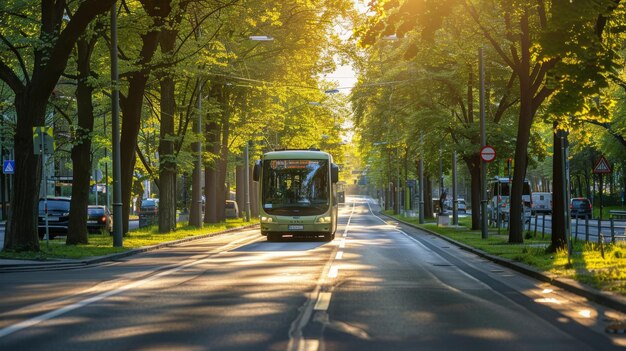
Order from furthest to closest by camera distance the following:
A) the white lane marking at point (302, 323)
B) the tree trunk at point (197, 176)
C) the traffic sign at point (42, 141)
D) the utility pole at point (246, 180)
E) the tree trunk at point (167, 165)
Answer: the utility pole at point (246, 180)
the tree trunk at point (197, 176)
the tree trunk at point (167, 165)
the traffic sign at point (42, 141)
the white lane marking at point (302, 323)

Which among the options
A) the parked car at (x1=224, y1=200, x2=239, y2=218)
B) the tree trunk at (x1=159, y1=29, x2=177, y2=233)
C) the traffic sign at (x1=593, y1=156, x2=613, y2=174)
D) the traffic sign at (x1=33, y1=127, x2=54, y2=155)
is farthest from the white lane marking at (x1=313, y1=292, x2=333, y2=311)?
the parked car at (x1=224, y1=200, x2=239, y2=218)

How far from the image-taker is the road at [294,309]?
27.6 feet

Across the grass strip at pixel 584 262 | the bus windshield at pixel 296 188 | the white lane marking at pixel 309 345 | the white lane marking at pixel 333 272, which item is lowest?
the white lane marking at pixel 333 272

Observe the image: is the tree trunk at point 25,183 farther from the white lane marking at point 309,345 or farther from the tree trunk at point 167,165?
the white lane marking at point 309,345

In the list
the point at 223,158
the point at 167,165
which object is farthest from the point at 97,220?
the point at 223,158

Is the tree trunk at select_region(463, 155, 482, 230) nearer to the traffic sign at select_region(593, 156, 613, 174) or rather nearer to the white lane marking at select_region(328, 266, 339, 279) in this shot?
the traffic sign at select_region(593, 156, 613, 174)

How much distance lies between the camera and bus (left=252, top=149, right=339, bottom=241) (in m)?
30.5

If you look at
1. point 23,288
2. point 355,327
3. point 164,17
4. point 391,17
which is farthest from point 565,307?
point 164,17

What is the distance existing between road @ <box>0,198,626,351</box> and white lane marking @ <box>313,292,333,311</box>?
13 mm

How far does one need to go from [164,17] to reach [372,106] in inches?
963

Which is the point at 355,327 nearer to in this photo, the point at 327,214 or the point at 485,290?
the point at 485,290

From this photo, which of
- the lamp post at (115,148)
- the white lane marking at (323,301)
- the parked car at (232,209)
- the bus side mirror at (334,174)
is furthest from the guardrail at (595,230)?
the parked car at (232,209)

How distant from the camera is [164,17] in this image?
26.0 m

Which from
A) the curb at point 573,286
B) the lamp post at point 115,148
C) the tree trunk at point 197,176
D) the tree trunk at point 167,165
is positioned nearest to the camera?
the curb at point 573,286
